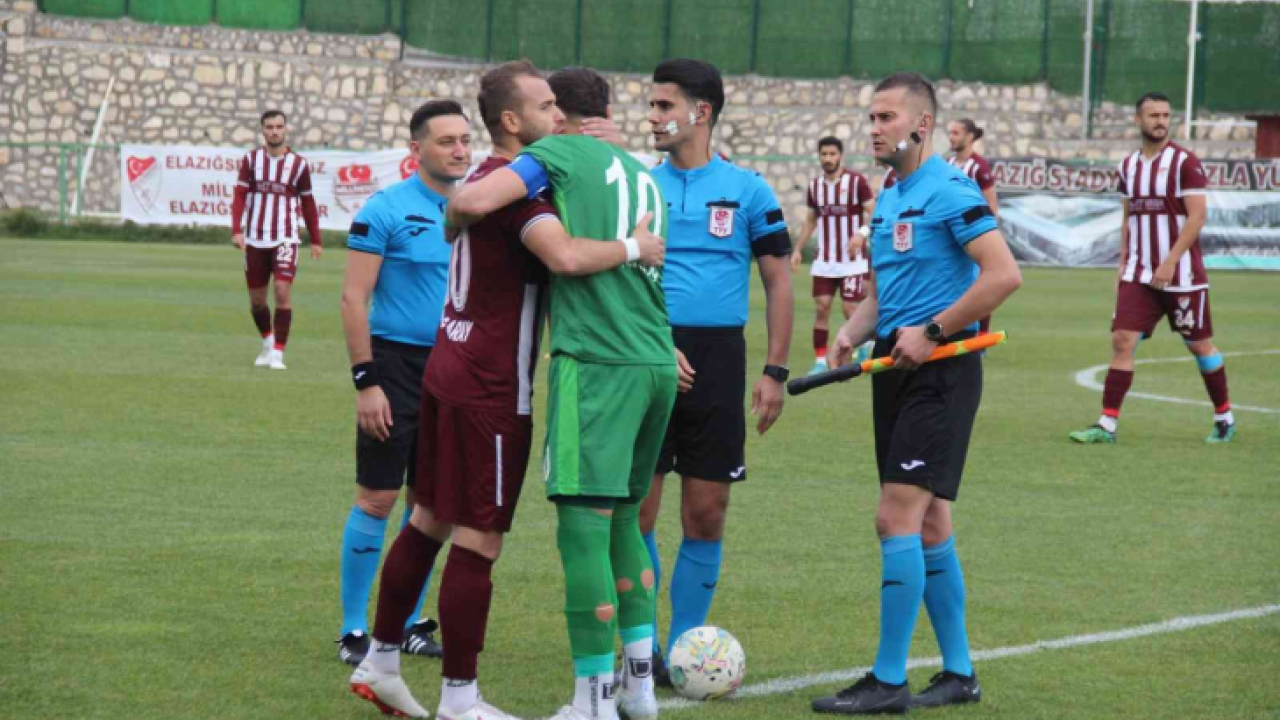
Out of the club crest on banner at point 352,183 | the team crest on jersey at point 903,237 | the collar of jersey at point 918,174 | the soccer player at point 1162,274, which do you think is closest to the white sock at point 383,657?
the team crest on jersey at point 903,237

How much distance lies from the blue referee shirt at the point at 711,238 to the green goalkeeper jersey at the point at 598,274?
1.00m

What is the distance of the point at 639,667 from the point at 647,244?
133cm

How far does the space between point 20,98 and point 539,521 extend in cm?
3655

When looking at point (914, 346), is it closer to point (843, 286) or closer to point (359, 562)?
point (359, 562)

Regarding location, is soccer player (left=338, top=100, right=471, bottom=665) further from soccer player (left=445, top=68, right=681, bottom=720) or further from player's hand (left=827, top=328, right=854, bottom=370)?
player's hand (left=827, top=328, right=854, bottom=370)

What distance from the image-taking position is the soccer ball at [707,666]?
5785 mm

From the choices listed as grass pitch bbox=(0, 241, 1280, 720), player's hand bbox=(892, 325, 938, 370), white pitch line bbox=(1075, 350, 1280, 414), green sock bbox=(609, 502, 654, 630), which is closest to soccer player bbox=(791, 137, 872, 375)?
white pitch line bbox=(1075, 350, 1280, 414)

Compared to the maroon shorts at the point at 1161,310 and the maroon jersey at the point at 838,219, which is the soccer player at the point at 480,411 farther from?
the maroon jersey at the point at 838,219

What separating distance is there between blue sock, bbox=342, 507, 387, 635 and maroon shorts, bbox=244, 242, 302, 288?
34.7 ft

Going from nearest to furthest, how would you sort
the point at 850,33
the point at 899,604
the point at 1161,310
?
the point at 899,604 < the point at 1161,310 < the point at 850,33

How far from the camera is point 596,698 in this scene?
5270 mm

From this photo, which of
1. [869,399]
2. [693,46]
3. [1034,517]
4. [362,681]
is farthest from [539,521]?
Result: [693,46]

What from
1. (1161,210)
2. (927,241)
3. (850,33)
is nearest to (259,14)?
(850,33)

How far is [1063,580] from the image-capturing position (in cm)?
776
